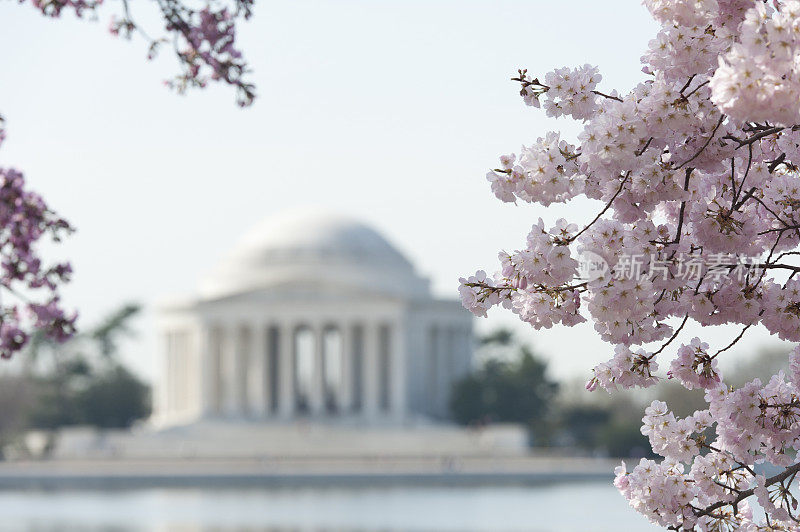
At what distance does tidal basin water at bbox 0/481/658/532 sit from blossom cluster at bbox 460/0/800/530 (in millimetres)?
36858

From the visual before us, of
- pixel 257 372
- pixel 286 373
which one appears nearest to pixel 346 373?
pixel 286 373

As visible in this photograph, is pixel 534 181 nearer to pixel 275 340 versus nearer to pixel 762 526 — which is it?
pixel 762 526

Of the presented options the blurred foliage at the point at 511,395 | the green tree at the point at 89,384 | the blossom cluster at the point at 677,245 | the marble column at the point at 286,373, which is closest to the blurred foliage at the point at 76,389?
the green tree at the point at 89,384

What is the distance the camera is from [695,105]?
10.5m

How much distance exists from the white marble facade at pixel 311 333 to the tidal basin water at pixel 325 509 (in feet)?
176

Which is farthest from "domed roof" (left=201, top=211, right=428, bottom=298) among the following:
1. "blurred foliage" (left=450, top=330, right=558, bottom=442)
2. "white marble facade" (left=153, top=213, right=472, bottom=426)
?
"blurred foliage" (left=450, top=330, right=558, bottom=442)

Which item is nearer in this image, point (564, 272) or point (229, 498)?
point (564, 272)

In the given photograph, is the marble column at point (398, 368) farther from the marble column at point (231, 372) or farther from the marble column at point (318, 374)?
the marble column at point (231, 372)

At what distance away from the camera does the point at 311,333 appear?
132625 millimetres

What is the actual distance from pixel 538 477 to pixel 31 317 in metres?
64.0

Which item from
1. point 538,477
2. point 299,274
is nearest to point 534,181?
point 538,477

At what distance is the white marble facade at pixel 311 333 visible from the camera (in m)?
129

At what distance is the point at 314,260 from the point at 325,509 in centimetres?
7449

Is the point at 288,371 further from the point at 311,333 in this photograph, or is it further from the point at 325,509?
the point at 325,509
